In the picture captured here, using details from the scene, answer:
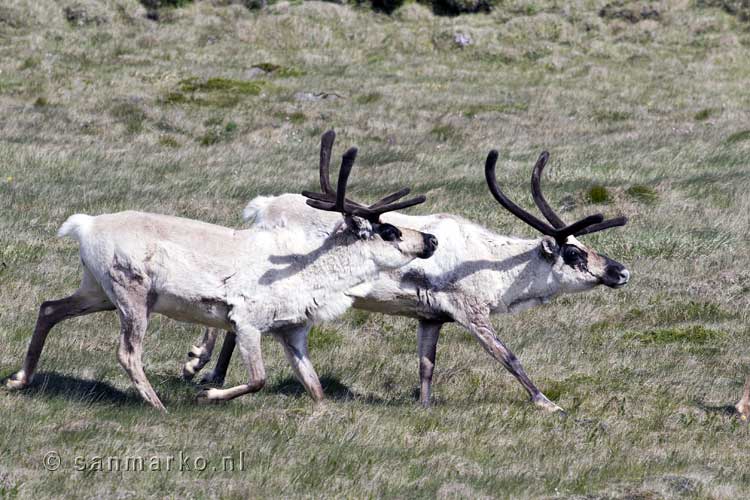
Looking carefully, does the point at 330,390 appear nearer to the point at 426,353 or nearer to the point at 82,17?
the point at 426,353

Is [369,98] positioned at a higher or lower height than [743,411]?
lower

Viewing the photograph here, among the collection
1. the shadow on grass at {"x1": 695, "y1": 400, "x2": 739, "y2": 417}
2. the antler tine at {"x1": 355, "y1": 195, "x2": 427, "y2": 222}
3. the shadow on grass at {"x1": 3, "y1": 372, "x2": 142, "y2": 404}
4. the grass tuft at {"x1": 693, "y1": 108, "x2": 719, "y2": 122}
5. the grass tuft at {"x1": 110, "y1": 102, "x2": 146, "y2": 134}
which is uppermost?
the antler tine at {"x1": 355, "y1": 195, "x2": 427, "y2": 222}

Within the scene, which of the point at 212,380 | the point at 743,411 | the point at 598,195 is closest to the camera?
the point at 743,411

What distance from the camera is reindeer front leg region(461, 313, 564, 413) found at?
34.4 ft

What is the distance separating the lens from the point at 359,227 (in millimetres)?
10180

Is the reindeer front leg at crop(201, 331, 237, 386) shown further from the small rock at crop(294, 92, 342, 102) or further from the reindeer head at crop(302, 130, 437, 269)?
the small rock at crop(294, 92, 342, 102)

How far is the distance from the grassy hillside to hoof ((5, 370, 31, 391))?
12 cm

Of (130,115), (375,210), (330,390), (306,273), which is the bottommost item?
(130,115)

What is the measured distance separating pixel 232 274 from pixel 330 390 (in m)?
1.94

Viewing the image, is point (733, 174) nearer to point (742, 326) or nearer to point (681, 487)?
point (742, 326)

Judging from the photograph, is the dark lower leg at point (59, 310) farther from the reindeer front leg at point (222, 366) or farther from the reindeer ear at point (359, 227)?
the reindeer ear at point (359, 227)

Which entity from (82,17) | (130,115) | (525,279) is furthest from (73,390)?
(82,17)

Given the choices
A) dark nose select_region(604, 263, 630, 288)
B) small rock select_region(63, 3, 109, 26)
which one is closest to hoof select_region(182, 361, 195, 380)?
dark nose select_region(604, 263, 630, 288)

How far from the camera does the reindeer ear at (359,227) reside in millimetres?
10180
